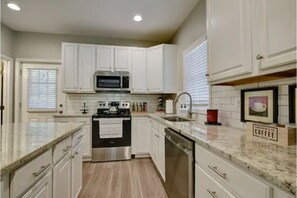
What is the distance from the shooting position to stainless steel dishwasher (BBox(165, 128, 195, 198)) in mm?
1466

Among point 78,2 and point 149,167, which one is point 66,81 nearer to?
point 78,2

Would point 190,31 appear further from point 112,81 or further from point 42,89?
point 42,89

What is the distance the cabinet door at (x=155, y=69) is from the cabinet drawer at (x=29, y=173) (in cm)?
295

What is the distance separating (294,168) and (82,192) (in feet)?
7.78

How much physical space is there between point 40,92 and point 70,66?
1.01m

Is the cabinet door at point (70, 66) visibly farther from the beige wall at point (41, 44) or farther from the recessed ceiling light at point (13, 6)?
the recessed ceiling light at point (13, 6)

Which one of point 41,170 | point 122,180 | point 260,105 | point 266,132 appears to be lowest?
point 122,180

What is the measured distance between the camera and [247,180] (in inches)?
32.1

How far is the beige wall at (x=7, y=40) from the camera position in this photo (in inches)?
144

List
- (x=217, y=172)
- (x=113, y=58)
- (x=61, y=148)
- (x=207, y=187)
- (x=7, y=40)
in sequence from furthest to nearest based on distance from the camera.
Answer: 1. (x=113, y=58)
2. (x=7, y=40)
3. (x=61, y=148)
4. (x=207, y=187)
5. (x=217, y=172)

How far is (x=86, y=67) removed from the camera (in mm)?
3912

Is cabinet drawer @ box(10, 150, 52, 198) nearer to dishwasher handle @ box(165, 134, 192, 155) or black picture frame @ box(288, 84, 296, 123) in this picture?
dishwasher handle @ box(165, 134, 192, 155)

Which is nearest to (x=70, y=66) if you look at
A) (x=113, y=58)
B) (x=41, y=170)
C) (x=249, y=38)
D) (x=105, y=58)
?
(x=105, y=58)

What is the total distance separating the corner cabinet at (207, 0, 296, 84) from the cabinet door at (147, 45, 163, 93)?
2.10m
